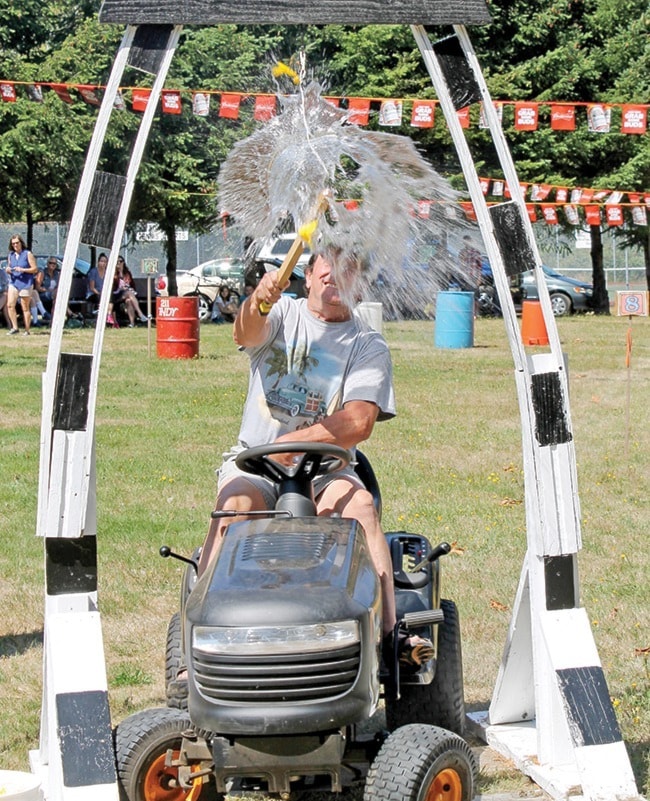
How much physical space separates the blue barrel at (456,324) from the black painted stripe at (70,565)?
1659 centimetres

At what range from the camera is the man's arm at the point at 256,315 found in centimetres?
416

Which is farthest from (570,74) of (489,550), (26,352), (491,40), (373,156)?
(373,156)

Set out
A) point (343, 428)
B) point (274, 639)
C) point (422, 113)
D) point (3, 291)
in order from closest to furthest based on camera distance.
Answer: point (274, 639) < point (343, 428) < point (422, 113) < point (3, 291)

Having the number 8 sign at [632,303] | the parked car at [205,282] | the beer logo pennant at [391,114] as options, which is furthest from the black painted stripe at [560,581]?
the parked car at [205,282]

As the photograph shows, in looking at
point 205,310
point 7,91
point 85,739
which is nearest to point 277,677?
point 85,739

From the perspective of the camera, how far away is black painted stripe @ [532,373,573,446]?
404cm

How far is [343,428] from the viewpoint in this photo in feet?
14.1

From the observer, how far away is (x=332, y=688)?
340 centimetres

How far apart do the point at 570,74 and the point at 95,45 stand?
11.6m

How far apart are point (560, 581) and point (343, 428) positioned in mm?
841

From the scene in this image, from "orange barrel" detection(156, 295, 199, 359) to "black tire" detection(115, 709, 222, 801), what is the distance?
14.3 meters

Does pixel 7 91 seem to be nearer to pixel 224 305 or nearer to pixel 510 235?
pixel 224 305

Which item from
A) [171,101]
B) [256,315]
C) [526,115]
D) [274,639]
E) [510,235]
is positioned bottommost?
[274,639]

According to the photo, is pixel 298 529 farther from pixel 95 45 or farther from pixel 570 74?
pixel 570 74
